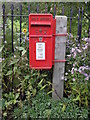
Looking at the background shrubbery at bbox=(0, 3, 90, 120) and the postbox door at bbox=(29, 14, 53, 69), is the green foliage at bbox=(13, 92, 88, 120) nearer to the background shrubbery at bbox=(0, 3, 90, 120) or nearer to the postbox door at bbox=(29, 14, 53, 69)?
the background shrubbery at bbox=(0, 3, 90, 120)

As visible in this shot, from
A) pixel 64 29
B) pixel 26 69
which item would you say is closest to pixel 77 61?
pixel 64 29

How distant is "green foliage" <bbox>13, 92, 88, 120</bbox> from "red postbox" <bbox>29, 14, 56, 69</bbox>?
0.52m

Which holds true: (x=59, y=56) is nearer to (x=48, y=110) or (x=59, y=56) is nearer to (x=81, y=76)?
(x=81, y=76)

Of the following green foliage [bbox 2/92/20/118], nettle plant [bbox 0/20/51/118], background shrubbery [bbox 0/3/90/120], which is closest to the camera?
background shrubbery [bbox 0/3/90/120]

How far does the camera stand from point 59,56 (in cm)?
337

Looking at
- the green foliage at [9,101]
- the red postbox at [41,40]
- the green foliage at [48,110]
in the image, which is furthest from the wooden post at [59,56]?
the green foliage at [9,101]

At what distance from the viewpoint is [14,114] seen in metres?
3.29

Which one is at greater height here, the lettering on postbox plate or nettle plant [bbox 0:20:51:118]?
the lettering on postbox plate

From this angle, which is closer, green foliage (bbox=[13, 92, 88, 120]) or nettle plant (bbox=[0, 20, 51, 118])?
green foliage (bbox=[13, 92, 88, 120])

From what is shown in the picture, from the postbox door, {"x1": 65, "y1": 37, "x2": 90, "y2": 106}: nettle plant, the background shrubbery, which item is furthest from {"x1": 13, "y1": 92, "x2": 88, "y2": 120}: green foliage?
the postbox door

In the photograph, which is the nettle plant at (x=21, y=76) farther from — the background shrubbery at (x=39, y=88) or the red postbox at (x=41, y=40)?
the red postbox at (x=41, y=40)

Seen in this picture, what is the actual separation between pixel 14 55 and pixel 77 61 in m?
1.00

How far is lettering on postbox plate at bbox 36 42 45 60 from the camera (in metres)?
3.19

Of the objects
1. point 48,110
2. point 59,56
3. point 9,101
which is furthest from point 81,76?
point 9,101
